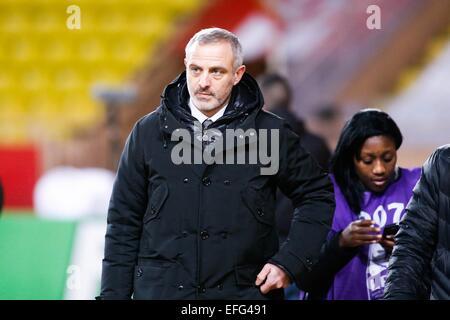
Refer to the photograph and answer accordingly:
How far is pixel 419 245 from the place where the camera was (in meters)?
3.43

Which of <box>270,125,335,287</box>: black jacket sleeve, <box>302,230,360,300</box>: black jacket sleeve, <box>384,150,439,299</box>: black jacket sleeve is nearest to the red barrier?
<box>302,230,360,300</box>: black jacket sleeve

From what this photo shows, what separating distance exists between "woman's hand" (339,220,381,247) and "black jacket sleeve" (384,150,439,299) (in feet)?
2.66

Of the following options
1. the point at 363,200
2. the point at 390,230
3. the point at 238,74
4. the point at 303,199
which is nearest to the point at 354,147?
the point at 363,200

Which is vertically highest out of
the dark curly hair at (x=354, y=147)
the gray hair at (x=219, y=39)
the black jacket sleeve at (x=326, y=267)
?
the gray hair at (x=219, y=39)

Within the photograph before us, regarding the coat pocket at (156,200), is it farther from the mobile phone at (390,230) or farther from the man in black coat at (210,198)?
the mobile phone at (390,230)

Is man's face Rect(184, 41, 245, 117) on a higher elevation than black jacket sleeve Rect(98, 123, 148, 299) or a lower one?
higher

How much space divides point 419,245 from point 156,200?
0.85m

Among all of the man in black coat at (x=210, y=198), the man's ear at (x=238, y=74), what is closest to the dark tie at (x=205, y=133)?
the man in black coat at (x=210, y=198)

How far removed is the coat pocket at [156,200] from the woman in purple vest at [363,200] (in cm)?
101

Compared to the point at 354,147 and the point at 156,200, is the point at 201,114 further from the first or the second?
the point at 354,147

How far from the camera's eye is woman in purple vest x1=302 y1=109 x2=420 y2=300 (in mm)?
4496

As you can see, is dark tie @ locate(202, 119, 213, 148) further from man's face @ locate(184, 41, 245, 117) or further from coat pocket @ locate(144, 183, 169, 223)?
coat pocket @ locate(144, 183, 169, 223)

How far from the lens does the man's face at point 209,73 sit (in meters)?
3.65

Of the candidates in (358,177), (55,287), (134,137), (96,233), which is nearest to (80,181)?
(96,233)
